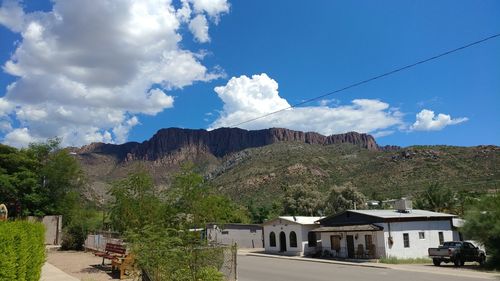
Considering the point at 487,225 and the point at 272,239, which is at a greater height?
the point at 487,225

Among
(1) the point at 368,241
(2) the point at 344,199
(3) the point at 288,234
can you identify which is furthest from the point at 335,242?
(2) the point at 344,199

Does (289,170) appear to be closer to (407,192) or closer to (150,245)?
(407,192)

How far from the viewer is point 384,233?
3562 centimetres

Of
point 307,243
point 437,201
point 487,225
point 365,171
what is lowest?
point 307,243

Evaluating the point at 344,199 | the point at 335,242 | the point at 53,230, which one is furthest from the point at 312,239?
the point at 53,230

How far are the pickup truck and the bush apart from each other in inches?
980

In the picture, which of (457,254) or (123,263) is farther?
(457,254)

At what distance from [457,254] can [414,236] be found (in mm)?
7401

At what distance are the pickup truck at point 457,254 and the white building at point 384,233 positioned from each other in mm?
5355

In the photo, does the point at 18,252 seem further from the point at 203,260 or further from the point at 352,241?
the point at 352,241

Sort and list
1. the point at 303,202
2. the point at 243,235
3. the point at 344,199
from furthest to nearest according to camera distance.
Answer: the point at 303,202, the point at 344,199, the point at 243,235

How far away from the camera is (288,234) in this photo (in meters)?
44.8

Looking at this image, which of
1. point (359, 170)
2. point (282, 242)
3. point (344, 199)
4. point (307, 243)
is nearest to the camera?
point (307, 243)

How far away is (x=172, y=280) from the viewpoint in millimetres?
11664
